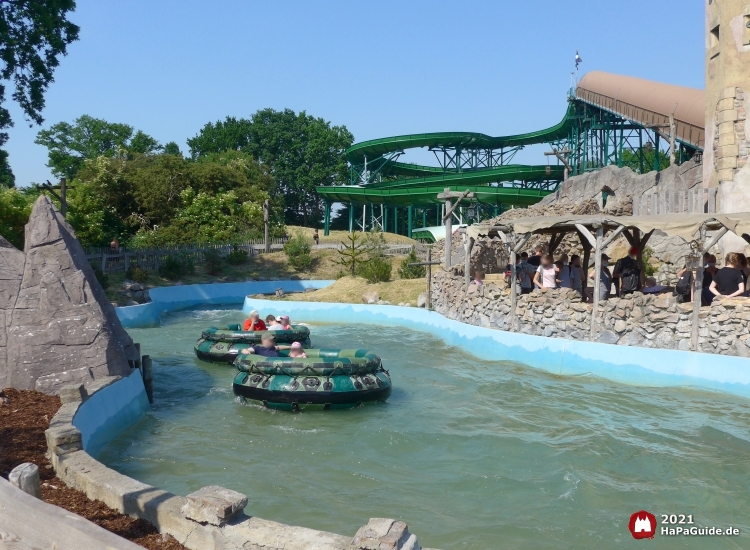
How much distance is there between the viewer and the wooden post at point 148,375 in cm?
1150

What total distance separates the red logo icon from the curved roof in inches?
905

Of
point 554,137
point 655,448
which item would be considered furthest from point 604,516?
point 554,137

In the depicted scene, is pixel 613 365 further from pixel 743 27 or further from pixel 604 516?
pixel 743 27

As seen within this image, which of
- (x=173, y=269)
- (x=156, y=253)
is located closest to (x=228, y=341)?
(x=173, y=269)

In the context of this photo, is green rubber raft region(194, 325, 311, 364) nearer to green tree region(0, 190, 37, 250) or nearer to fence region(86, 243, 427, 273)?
green tree region(0, 190, 37, 250)

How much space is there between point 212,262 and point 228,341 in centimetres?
1817

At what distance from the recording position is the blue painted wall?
28.0 feet

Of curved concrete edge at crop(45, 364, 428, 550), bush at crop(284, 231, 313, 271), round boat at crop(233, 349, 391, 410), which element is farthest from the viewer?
bush at crop(284, 231, 313, 271)

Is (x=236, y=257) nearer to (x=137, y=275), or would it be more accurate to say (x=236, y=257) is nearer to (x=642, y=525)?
(x=137, y=275)

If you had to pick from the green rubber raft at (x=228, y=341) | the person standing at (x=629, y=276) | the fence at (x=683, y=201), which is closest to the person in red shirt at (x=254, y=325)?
the green rubber raft at (x=228, y=341)

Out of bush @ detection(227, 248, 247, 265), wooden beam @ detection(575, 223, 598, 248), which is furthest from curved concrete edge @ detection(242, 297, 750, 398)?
bush @ detection(227, 248, 247, 265)

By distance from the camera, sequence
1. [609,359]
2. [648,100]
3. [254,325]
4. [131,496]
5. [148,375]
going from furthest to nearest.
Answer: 1. [648,100]
2. [254,325]
3. [609,359]
4. [148,375]
5. [131,496]

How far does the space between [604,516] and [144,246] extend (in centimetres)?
3113

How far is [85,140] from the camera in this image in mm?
64000
